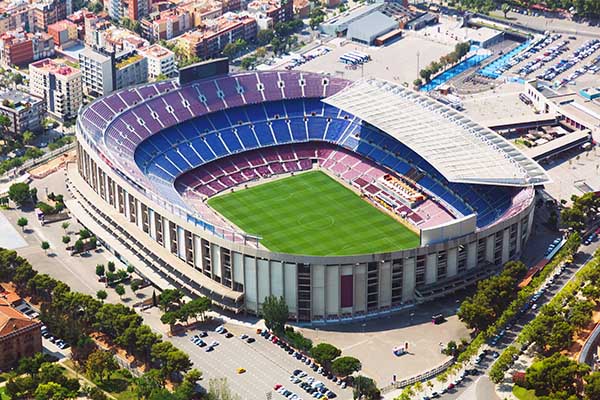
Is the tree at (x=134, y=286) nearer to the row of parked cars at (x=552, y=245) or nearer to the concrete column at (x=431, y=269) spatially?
the concrete column at (x=431, y=269)

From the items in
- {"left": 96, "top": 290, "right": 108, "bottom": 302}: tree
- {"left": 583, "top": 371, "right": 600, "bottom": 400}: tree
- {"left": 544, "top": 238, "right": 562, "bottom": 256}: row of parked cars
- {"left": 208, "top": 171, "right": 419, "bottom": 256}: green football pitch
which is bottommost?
{"left": 96, "top": 290, "right": 108, "bottom": 302}: tree

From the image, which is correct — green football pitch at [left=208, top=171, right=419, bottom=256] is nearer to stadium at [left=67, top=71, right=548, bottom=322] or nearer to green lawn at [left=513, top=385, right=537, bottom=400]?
stadium at [left=67, top=71, right=548, bottom=322]

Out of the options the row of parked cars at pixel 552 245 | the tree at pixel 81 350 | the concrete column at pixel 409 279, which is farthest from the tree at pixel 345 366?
the row of parked cars at pixel 552 245

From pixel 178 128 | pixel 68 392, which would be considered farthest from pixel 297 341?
pixel 178 128

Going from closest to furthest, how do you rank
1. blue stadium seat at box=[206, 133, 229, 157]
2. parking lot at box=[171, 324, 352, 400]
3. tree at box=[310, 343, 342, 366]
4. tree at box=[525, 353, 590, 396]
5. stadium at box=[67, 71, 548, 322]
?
tree at box=[525, 353, 590, 396], parking lot at box=[171, 324, 352, 400], tree at box=[310, 343, 342, 366], stadium at box=[67, 71, 548, 322], blue stadium seat at box=[206, 133, 229, 157]

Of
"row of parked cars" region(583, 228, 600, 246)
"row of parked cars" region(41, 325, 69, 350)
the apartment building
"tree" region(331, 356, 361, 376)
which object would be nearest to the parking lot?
"tree" region(331, 356, 361, 376)

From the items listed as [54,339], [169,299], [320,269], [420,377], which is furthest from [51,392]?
[420,377]

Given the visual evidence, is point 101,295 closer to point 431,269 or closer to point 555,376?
point 431,269
